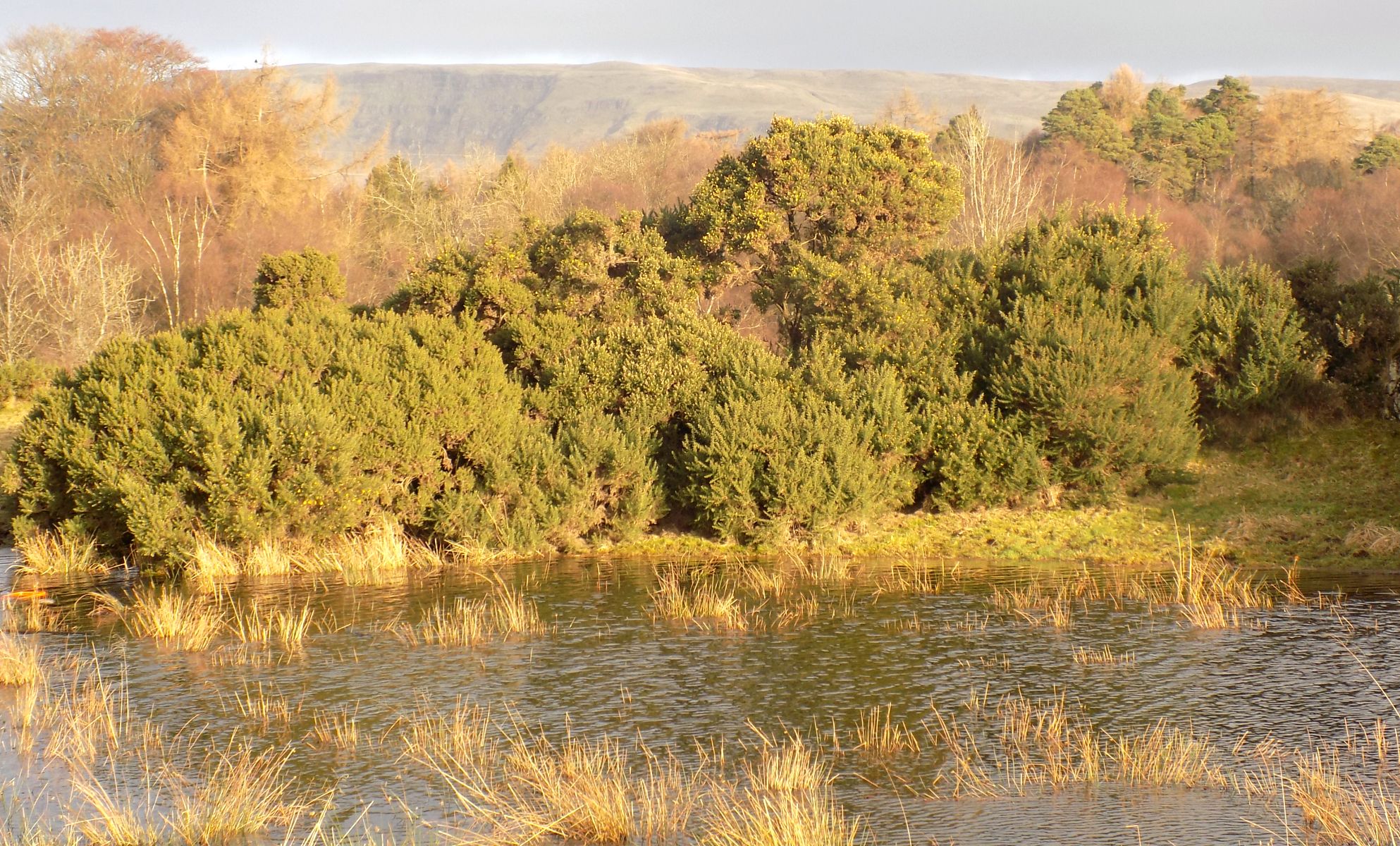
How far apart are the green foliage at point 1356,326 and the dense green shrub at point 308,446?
15459 mm

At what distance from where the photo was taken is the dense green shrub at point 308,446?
22.2 metres

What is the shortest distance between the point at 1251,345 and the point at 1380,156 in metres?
50.0

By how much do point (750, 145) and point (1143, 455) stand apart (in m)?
12.2

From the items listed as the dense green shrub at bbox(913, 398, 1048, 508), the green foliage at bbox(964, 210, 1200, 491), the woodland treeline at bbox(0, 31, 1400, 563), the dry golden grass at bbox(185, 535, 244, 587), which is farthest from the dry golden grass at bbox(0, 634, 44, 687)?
the green foliage at bbox(964, 210, 1200, 491)

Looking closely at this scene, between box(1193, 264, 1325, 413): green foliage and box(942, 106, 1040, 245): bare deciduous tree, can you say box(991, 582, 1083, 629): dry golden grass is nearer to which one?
box(1193, 264, 1325, 413): green foliage

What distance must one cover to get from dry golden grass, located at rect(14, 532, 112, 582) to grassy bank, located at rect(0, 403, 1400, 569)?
30.5 ft

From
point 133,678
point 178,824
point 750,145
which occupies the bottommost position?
point 133,678

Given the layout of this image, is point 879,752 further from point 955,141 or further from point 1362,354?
point 955,141

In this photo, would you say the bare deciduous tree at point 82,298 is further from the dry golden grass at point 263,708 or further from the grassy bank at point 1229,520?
the dry golden grass at point 263,708

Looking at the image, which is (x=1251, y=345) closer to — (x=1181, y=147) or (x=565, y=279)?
(x=565, y=279)

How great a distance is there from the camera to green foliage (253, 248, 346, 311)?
108 feet

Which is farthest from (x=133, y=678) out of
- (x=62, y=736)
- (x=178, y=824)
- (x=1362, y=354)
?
(x=1362, y=354)

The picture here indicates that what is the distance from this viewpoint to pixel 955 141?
217 ft

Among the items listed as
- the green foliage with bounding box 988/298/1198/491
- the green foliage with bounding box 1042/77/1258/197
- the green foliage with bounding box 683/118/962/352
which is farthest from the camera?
the green foliage with bounding box 1042/77/1258/197
